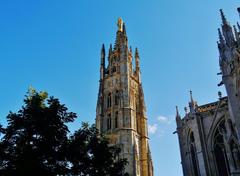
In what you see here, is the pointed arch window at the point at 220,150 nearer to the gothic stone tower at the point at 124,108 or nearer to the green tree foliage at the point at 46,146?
the green tree foliage at the point at 46,146

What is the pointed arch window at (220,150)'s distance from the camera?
23.4 metres

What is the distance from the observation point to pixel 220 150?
A: 2422cm

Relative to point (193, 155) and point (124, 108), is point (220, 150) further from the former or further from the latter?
point (124, 108)

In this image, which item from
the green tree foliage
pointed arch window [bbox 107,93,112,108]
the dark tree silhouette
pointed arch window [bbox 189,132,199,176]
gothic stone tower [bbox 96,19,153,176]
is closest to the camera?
the green tree foliage

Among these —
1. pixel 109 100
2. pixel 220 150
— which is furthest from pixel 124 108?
pixel 220 150

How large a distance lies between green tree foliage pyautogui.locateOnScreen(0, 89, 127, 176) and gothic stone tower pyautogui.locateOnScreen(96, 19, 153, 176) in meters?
21.9

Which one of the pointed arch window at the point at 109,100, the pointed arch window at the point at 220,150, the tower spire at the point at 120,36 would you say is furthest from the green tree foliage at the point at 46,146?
the tower spire at the point at 120,36

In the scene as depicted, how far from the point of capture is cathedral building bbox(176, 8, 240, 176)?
21.1 metres

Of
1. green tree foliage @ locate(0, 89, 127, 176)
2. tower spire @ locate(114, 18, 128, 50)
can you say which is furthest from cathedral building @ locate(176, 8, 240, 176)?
tower spire @ locate(114, 18, 128, 50)

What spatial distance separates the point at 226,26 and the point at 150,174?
22912 millimetres

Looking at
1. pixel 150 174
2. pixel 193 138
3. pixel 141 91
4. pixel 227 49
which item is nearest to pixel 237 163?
pixel 193 138

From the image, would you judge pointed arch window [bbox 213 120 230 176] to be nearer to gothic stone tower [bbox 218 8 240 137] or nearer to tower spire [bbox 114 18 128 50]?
gothic stone tower [bbox 218 8 240 137]

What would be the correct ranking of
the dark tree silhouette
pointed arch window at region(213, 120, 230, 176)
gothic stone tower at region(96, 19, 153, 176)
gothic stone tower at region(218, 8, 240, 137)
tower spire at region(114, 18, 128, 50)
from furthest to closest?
1. tower spire at region(114, 18, 128, 50)
2. gothic stone tower at region(96, 19, 153, 176)
3. pointed arch window at region(213, 120, 230, 176)
4. gothic stone tower at region(218, 8, 240, 137)
5. the dark tree silhouette

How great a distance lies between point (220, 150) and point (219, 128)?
1.93 metres
